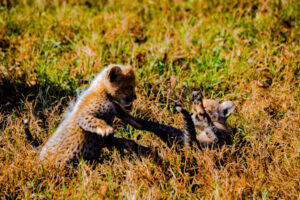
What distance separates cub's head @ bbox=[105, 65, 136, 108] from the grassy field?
2.28 feet

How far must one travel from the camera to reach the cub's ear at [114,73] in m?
4.02

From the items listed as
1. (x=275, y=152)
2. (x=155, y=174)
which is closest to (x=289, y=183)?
(x=275, y=152)

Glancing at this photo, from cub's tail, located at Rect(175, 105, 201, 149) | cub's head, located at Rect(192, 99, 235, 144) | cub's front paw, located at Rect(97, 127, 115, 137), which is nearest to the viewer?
cub's front paw, located at Rect(97, 127, 115, 137)

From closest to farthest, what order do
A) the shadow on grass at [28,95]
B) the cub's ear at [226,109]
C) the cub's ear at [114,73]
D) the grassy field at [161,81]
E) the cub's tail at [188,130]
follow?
the grassy field at [161,81] < the cub's tail at [188,130] < the cub's ear at [114,73] < the cub's ear at [226,109] < the shadow on grass at [28,95]

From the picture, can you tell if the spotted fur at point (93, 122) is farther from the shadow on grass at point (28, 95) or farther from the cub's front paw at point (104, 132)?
the shadow on grass at point (28, 95)

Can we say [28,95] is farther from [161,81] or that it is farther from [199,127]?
[199,127]

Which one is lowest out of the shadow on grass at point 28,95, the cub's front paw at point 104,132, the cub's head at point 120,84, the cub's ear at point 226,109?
the shadow on grass at point 28,95

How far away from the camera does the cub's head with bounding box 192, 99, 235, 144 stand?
4.13 meters

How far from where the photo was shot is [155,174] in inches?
154

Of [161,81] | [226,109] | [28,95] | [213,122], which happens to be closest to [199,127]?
[213,122]

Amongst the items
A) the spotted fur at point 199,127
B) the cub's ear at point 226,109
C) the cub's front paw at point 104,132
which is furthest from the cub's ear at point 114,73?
the cub's ear at point 226,109


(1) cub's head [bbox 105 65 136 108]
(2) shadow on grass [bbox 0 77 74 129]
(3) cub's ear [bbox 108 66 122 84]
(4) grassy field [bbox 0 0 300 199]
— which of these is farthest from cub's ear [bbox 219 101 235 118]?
(2) shadow on grass [bbox 0 77 74 129]

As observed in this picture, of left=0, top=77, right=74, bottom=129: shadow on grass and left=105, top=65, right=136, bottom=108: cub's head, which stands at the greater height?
left=105, top=65, right=136, bottom=108: cub's head

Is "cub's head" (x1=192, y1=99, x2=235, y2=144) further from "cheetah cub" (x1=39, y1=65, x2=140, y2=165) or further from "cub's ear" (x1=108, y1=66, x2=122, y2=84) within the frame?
"cub's ear" (x1=108, y1=66, x2=122, y2=84)
